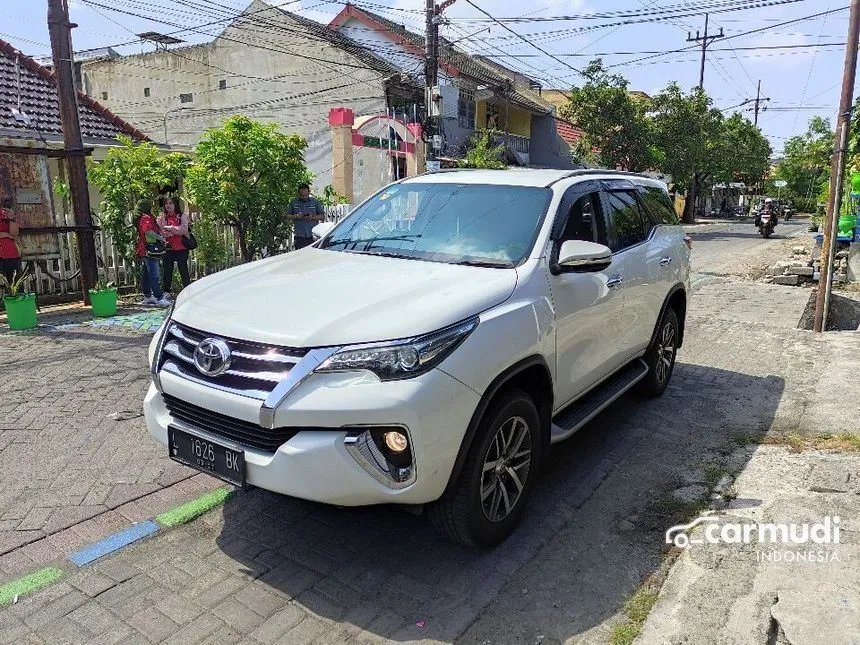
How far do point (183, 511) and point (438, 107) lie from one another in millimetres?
14095

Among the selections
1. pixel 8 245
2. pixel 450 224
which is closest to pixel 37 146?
pixel 8 245

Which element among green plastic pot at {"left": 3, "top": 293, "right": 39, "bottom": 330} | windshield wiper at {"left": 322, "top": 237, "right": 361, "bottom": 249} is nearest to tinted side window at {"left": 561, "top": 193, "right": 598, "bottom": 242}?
windshield wiper at {"left": 322, "top": 237, "right": 361, "bottom": 249}

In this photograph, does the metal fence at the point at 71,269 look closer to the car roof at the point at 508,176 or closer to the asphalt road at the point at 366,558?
the asphalt road at the point at 366,558

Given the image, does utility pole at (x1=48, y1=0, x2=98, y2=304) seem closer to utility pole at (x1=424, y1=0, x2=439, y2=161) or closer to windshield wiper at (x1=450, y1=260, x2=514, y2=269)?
windshield wiper at (x1=450, y1=260, x2=514, y2=269)

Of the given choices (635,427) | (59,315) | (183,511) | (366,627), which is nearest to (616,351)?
(635,427)

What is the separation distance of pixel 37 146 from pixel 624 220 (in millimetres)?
9419

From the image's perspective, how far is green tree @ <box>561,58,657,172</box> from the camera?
89.3ft

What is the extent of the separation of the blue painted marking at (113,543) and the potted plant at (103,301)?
578cm

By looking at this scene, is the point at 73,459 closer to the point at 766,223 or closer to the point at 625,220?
the point at 625,220

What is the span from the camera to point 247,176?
950 cm

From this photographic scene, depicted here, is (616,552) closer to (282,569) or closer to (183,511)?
(282,569)

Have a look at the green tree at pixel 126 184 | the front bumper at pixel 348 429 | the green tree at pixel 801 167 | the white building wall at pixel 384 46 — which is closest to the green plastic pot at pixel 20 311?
the green tree at pixel 126 184

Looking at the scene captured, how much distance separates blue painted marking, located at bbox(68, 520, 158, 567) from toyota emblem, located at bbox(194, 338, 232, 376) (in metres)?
1.07

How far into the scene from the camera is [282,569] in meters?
3.06
